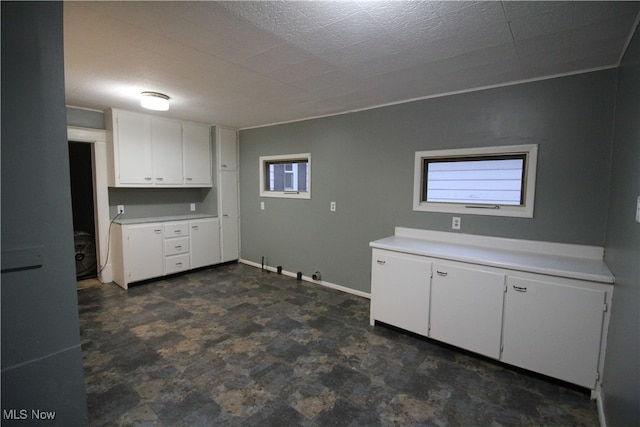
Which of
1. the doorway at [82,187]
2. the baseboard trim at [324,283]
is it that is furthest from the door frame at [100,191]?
the baseboard trim at [324,283]

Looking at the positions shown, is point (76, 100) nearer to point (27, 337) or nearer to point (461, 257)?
point (27, 337)

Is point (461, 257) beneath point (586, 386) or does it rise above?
above

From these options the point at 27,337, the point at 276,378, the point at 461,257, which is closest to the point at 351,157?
the point at 461,257

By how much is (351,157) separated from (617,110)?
241 cm

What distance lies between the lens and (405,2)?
→ 1525 mm

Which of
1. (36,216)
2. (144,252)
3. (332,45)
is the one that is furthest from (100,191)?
(332,45)

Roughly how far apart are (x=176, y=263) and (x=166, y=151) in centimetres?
169

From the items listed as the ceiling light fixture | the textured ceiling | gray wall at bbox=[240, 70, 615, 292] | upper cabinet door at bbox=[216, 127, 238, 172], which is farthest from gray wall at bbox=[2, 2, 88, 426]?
upper cabinet door at bbox=[216, 127, 238, 172]

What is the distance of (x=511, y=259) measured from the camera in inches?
93.9

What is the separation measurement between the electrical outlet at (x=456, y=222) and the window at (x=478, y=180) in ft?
0.23

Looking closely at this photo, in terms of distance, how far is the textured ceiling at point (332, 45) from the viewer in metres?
1.60

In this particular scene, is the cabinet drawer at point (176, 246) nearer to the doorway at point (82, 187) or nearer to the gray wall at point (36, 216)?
the doorway at point (82, 187)

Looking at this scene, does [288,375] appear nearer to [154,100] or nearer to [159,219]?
[154,100]

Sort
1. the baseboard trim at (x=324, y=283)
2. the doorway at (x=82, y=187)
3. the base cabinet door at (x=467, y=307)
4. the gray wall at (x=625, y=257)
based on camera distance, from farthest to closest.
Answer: the doorway at (x=82, y=187), the baseboard trim at (x=324, y=283), the base cabinet door at (x=467, y=307), the gray wall at (x=625, y=257)
